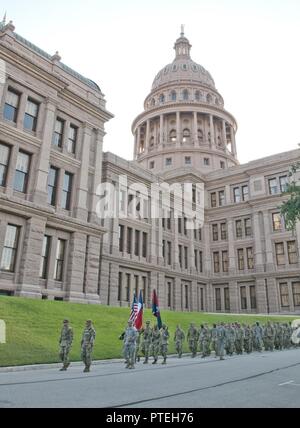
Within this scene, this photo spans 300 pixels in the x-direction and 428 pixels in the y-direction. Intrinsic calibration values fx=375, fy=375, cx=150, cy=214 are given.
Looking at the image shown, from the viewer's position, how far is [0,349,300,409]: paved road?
6.63 metres

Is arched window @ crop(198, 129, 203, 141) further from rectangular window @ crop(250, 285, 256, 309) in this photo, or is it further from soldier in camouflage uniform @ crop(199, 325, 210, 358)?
soldier in camouflage uniform @ crop(199, 325, 210, 358)

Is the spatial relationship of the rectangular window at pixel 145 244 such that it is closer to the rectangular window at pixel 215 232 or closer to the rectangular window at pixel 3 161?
the rectangular window at pixel 215 232

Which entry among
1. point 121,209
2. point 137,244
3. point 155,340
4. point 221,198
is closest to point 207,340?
point 155,340

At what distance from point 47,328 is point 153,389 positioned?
30.9ft

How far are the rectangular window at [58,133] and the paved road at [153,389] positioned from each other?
1834 cm

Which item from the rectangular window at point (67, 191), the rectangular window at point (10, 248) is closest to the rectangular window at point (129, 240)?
the rectangular window at point (67, 191)

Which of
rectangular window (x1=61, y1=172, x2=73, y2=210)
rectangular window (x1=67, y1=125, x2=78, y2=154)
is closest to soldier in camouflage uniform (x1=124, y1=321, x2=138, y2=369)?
rectangular window (x1=61, y1=172, x2=73, y2=210)

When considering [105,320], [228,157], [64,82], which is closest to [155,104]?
[228,157]

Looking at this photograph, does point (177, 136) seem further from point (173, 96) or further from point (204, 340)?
point (204, 340)

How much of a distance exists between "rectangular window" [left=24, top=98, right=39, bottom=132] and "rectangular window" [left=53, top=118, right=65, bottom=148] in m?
1.79

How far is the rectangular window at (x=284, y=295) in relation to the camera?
41619mm

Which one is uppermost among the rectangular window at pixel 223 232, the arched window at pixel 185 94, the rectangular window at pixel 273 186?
the arched window at pixel 185 94

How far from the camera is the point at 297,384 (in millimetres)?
9094

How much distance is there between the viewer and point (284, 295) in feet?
138
